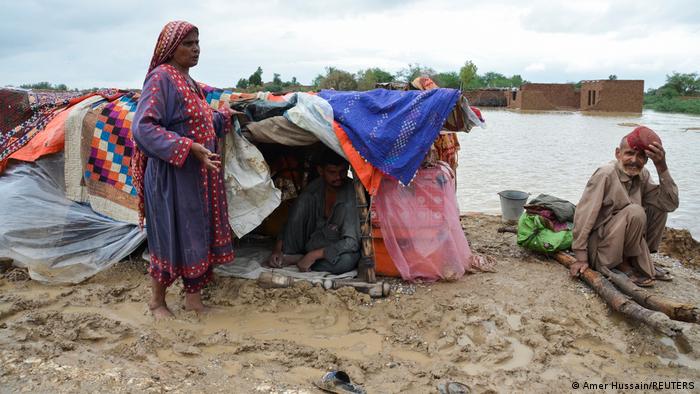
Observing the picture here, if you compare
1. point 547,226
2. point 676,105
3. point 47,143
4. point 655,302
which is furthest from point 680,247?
point 676,105

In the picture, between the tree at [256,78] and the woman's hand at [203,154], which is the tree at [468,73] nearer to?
the tree at [256,78]

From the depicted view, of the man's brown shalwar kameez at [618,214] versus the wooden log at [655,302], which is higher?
the man's brown shalwar kameez at [618,214]

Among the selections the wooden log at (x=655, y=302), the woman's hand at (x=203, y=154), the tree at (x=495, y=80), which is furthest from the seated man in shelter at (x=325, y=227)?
the tree at (x=495, y=80)

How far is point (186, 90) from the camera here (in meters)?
3.03

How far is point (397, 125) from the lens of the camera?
375 centimetres

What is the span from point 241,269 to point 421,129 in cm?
181

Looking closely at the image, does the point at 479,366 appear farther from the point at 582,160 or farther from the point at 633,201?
the point at 582,160

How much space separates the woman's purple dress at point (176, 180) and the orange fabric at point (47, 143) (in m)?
1.54

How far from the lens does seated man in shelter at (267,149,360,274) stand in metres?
4.01

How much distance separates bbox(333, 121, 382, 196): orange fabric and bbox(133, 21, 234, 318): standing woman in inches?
35.4

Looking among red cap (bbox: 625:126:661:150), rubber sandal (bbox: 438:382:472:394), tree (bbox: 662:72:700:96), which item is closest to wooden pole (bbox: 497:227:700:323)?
red cap (bbox: 625:126:661:150)

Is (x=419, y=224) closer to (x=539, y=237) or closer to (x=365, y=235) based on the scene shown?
(x=365, y=235)

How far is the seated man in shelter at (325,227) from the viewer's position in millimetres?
4008

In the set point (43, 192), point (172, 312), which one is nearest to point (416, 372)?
point (172, 312)
